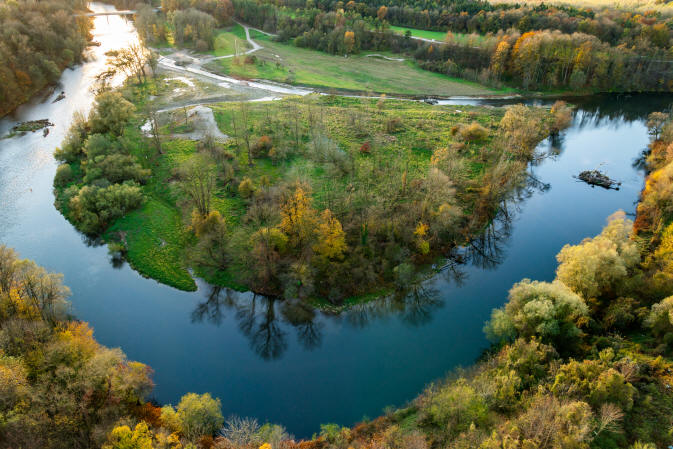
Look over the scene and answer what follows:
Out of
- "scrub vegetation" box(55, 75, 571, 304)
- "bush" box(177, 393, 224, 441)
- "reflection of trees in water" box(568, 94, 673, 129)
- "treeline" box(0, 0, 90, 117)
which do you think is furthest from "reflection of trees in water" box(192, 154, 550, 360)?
"treeline" box(0, 0, 90, 117)

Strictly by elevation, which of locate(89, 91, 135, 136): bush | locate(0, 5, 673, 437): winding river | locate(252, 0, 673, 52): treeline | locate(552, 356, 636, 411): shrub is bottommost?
locate(0, 5, 673, 437): winding river

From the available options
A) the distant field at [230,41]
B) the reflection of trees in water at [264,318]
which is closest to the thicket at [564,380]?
the reflection of trees in water at [264,318]

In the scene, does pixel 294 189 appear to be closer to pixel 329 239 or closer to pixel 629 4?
pixel 329 239

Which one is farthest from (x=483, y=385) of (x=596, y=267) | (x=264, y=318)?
(x=264, y=318)

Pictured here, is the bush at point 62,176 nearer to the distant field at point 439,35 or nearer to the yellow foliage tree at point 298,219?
the yellow foliage tree at point 298,219

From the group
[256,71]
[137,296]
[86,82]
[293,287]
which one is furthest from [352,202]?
[86,82]

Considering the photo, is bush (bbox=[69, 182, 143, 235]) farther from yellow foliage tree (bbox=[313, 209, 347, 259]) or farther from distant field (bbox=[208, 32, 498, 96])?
distant field (bbox=[208, 32, 498, 96])

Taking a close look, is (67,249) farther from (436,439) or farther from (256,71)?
(256,71)
